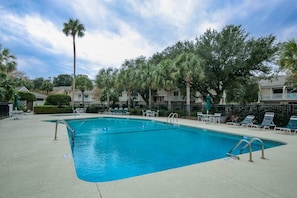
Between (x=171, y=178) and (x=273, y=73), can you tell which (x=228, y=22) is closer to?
(x=273, y=73)

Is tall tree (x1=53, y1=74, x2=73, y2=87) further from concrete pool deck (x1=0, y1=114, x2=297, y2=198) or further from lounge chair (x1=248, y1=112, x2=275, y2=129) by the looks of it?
concrete pool deck (x1=0, y1=114, x2=297, y2=198)

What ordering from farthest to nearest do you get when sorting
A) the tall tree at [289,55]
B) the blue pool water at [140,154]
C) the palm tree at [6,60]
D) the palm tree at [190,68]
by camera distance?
1. the palm tree at [190,68]
2. the palm tree at [6,60]
3. the tall tree at [289,55]
4. the blue pool water at [140,154]

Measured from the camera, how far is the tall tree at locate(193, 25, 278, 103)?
18781mm

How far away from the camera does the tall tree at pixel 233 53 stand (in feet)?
61.6

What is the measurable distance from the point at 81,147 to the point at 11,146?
2.49 metres

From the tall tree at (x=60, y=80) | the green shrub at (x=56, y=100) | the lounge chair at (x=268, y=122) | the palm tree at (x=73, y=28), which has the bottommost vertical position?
the lounge chair at (x=268, y=122)

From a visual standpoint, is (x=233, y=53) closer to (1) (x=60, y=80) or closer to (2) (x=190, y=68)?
(2) (x=190, y=68)

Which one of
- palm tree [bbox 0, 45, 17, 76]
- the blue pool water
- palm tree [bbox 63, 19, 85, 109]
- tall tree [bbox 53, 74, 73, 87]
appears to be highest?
palm tree [bbox 63, 19, 85, 109]

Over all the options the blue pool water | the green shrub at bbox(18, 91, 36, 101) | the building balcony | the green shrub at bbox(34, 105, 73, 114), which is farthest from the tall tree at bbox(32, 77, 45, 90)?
the building balcony

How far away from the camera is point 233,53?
19.3 metres

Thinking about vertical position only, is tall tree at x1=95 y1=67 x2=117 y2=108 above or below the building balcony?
above

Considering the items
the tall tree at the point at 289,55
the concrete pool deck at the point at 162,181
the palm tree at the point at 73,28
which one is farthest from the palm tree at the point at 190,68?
the palm tree at the point at 73,28

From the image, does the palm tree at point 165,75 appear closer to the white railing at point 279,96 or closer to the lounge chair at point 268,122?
the lounge chair at point 268,122

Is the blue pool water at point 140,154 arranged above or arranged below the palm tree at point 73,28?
below
